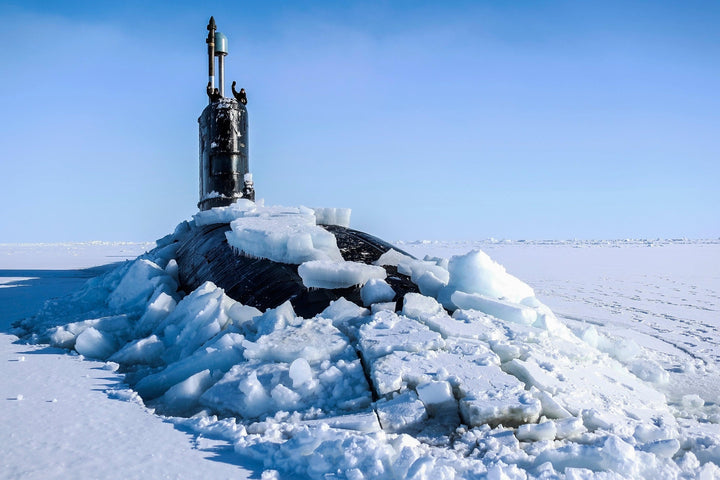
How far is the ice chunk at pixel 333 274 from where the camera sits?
4789 mm

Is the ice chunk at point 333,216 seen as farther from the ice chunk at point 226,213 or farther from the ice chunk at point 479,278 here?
the ice chunk at point 479,278

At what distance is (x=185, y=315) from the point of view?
15.8ft

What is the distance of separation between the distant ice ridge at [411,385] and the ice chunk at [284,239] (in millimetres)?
87

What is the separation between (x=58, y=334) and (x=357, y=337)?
2941mm

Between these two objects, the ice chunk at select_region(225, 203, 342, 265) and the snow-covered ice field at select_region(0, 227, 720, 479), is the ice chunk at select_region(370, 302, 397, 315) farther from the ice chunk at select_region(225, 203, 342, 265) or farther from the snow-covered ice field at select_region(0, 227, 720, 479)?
the ice chunk at select_region(225, 203, 342, 265)

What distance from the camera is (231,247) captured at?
644 centimetres

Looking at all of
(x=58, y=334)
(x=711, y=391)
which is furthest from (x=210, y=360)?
(x=711, y=391)

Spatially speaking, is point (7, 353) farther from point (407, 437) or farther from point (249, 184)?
point (249, 184)

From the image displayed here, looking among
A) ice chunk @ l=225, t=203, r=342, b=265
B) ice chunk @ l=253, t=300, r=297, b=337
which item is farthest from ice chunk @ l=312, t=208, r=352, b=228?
ice chunk @ l=253, t=300, r=297, b=337

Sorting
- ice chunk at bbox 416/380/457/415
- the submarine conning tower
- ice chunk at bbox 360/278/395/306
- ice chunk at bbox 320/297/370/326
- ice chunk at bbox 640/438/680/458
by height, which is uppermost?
the submarine conning tower

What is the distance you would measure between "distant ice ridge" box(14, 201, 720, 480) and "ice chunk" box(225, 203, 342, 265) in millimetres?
87

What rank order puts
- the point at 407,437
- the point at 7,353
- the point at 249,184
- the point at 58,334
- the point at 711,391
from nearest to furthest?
1. the point at 407,437
2. the point at 711,391
3. the point at 7,353
4. the point at 58,334
5. the point at 249,184

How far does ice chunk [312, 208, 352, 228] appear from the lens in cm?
726

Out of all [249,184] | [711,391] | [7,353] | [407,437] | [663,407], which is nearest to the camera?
[407,437]
